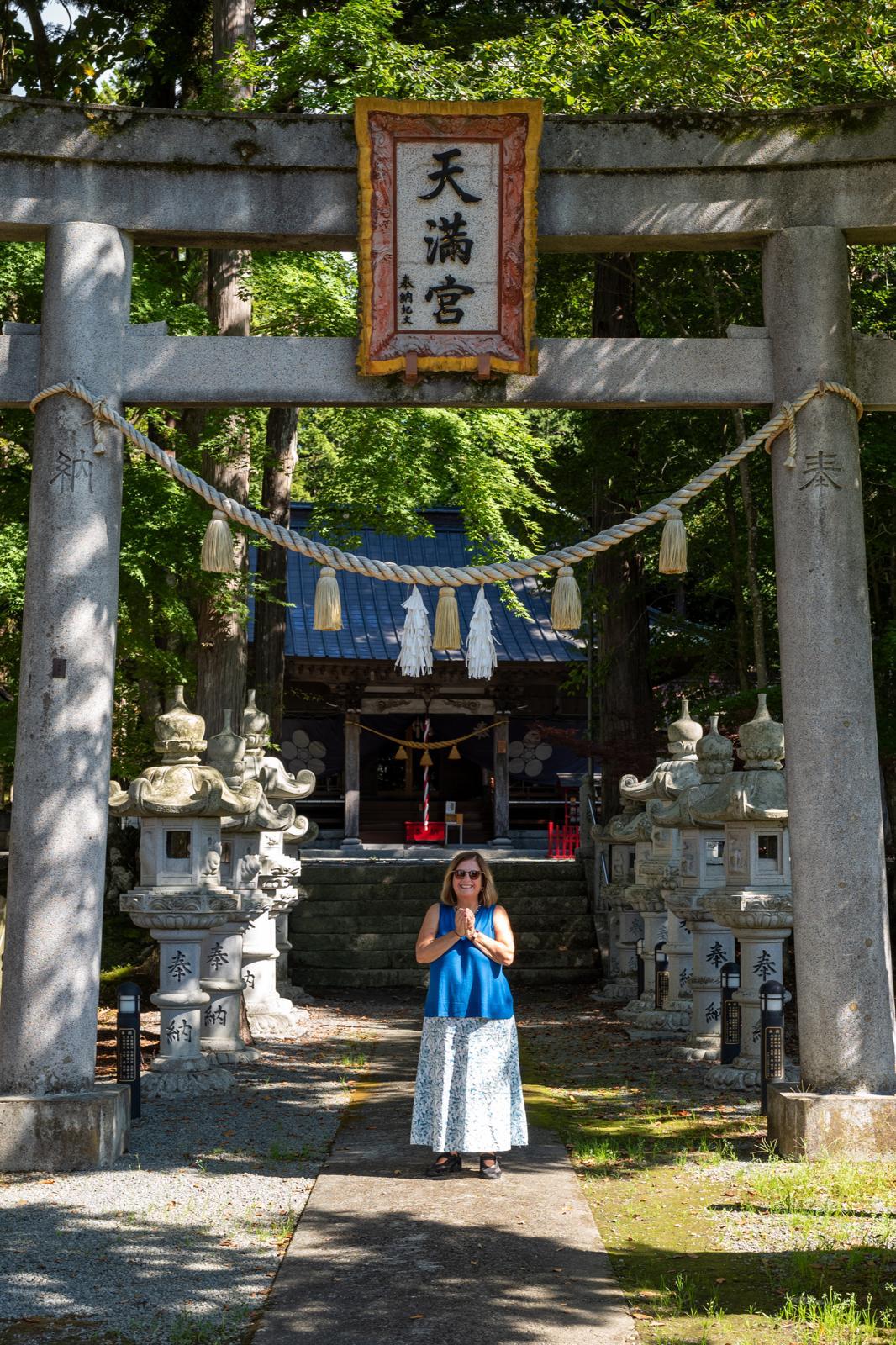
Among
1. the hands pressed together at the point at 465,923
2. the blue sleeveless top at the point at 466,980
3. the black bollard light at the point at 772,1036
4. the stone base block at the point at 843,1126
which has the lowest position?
the stone base block at the point at 843,1126

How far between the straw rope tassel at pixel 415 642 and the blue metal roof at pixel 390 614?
14704 mm

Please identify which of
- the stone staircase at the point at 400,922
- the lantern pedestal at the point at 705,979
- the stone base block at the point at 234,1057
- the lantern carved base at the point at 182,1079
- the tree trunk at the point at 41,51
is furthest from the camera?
the stone staircase at the point at 400,922

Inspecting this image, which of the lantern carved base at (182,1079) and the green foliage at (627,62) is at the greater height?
the green foliage at (627,62)

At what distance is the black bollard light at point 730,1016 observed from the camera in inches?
378

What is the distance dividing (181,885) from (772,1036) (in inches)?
170

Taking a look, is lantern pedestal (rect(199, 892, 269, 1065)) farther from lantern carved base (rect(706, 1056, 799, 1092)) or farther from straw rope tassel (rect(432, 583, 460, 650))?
straw rope tassel (rect(432, 583, 460, 650))

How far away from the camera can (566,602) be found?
7375 millimetres

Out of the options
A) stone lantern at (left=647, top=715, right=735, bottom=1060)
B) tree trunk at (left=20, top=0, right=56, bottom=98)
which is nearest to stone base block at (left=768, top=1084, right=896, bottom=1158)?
stone lantern at (left=647, top=715, right=735, bottom=1060)

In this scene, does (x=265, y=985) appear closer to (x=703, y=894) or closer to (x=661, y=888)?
(x=661, y=888)

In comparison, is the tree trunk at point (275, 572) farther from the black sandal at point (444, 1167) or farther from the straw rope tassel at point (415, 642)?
the black sandal at point (444, 1167)

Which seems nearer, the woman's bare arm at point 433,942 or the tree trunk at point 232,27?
the woman's bare arm at point 433,942

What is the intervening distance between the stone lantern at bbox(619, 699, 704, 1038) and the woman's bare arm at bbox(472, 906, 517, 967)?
6.10 meters

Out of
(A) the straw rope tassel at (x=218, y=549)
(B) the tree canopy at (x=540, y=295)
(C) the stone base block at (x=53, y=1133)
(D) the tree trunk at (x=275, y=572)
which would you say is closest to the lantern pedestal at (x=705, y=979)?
(B) the tree canopy at (x=540, y=295)

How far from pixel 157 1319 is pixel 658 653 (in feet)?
49.4
